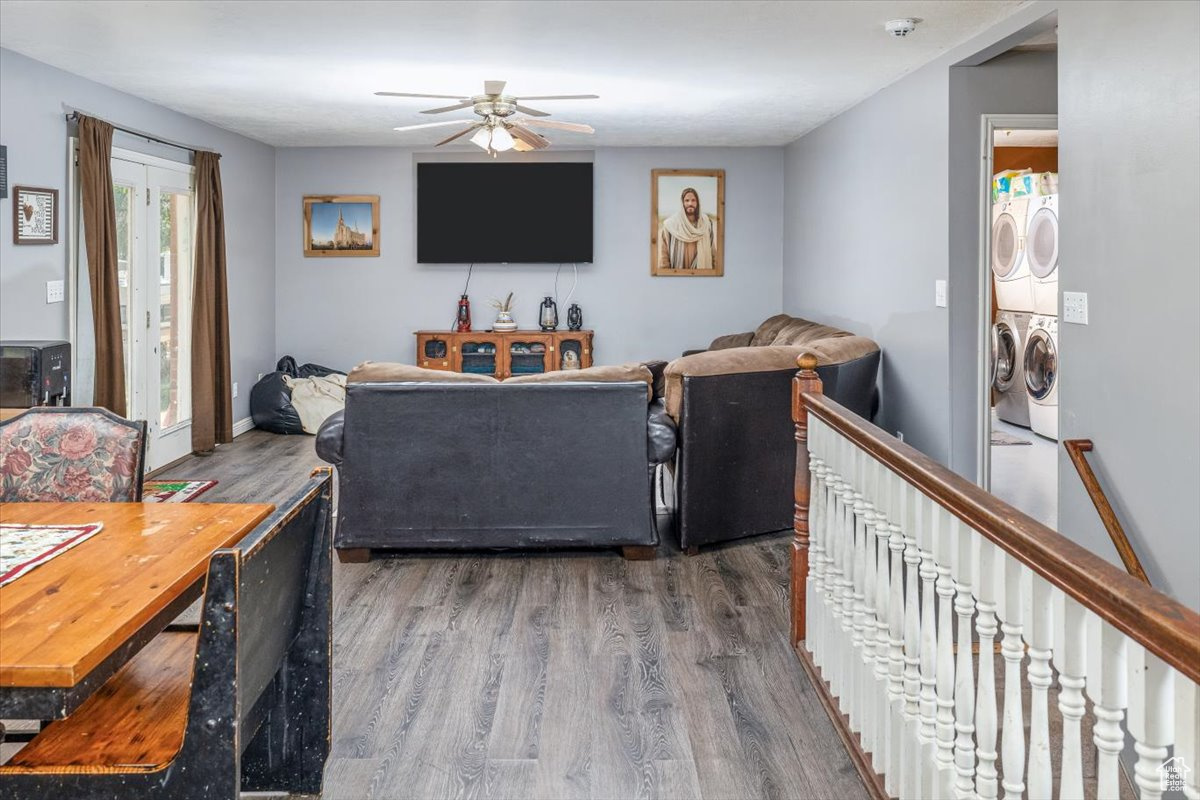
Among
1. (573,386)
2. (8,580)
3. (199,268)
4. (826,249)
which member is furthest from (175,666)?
(826,249)

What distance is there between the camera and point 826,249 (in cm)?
741

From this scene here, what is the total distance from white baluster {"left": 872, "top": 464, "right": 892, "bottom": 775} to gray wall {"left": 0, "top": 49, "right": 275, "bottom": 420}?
14.3 ft

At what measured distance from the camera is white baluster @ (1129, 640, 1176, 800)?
1.23 meters

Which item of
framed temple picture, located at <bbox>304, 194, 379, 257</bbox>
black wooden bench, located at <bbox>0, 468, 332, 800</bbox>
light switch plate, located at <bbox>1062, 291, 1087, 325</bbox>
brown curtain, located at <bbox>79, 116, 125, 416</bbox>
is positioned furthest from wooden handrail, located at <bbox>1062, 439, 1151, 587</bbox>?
framed temple picture, located at <bbox>304, 194, 379, 257</bbox>

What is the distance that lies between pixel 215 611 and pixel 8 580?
578mm

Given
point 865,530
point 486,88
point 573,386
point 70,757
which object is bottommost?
point 70,757

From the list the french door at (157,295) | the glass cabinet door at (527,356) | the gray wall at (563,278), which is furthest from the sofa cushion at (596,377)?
the gray wall at (563,278)

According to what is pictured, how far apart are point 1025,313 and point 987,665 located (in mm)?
6976

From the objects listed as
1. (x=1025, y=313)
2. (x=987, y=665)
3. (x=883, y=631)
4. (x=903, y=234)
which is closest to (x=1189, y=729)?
(x=987, y=665)

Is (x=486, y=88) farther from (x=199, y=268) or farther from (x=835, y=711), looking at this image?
(x=835, y=711)

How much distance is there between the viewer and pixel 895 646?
7.59 ft

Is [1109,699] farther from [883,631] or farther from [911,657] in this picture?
[883,631]

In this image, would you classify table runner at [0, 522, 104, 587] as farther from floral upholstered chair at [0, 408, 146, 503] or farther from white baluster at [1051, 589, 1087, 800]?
white baluster at [1051, 589, 1087, 800]

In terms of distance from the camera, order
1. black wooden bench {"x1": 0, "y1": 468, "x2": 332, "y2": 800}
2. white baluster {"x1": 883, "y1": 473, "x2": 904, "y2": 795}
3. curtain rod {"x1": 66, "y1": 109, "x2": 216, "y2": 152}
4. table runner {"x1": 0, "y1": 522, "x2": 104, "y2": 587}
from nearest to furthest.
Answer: black wooden bench {"x1": 0, "y1": 468, "x2": 332, "y2": 800}, table runner {"x1": 0, "y1": 522, "x2": 104, "y2": 587}, white baluster {"x1": 883, "y1": 473, "x2": 904, "y2": 795}, curtain rod {"x1": 66, "y1": 109, "x2": 216, "y2": 152}
